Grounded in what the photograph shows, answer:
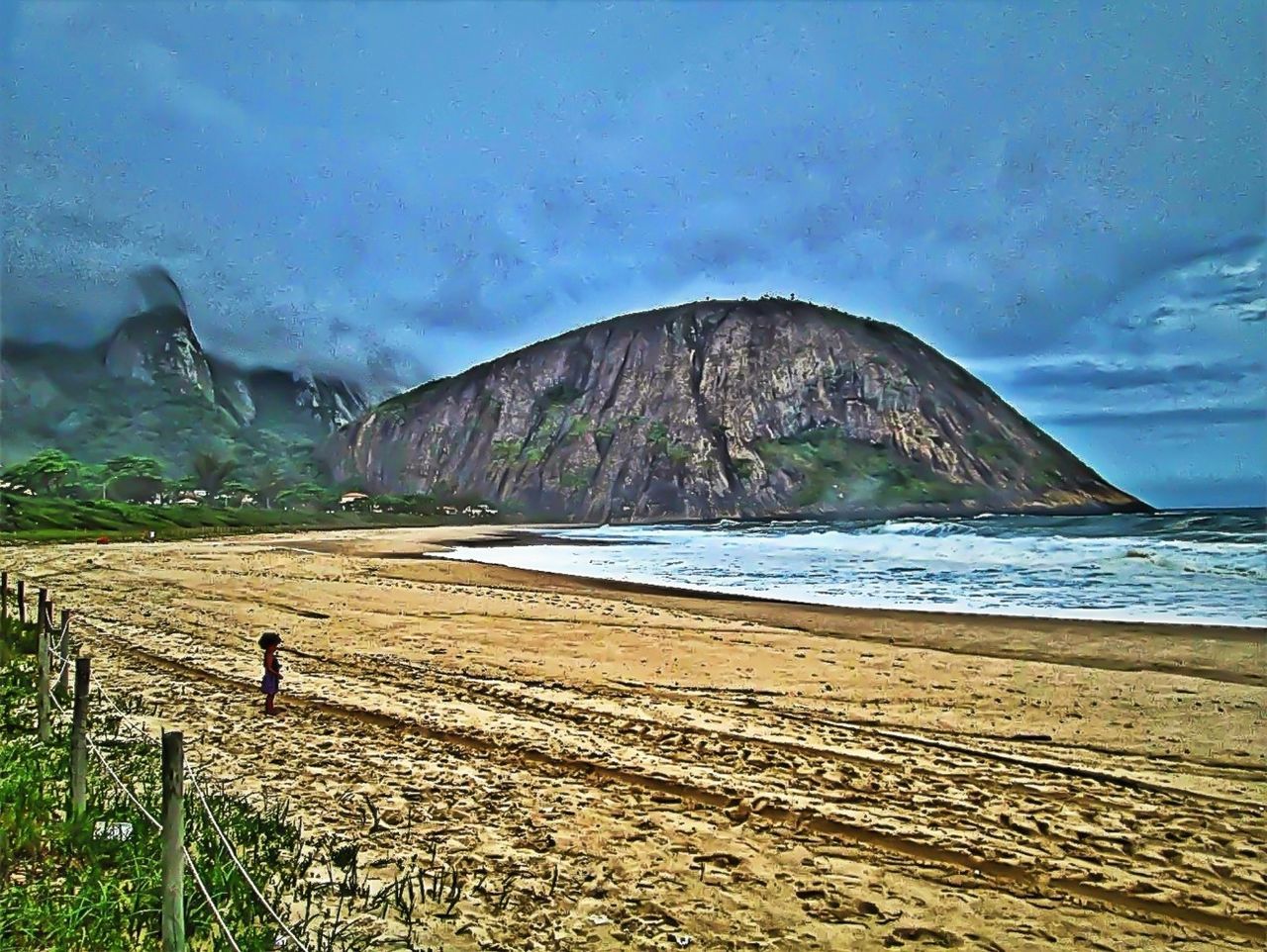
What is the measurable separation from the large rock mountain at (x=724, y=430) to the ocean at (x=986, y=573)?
103581 millimetres

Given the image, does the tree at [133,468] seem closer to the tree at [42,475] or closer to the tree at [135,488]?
the tree at [135,488]

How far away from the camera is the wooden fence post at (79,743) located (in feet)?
15.9

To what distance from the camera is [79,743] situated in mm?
4922

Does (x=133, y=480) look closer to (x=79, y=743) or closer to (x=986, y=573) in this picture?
(x=986, y=573)

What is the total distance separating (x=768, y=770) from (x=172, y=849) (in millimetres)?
4585

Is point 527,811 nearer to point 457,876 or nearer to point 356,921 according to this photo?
point 457,876

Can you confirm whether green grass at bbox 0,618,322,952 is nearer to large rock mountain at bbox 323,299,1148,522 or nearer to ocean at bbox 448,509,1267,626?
ocean at bbox 448,509,1267,626

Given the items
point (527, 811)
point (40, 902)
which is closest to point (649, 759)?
point (527, 811)

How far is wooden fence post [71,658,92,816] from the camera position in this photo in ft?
15.9

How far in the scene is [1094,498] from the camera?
17788cm

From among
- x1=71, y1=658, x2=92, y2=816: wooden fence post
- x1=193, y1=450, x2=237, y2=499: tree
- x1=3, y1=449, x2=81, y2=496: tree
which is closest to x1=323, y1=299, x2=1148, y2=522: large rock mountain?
x1=193, y1=450, x2=237, y2=499: tree

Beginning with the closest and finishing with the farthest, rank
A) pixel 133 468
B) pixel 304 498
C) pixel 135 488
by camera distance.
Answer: pixel 135 488
pixel 133 468
pixel 304 498

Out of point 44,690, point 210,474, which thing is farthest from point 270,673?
point 210,474

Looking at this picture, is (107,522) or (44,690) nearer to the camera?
(44,690)
